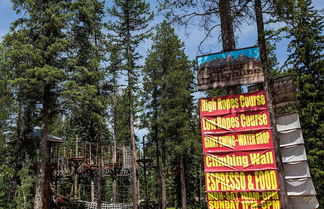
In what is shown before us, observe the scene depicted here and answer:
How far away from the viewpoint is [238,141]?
7.26m

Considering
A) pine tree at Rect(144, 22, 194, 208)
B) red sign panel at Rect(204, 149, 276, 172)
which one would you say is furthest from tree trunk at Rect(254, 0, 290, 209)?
pine tree at Rect(144, 22, 194, 208)

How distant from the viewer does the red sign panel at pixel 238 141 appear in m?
7.07

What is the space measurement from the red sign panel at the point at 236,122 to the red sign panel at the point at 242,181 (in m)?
1.11

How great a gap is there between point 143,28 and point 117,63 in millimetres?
3639

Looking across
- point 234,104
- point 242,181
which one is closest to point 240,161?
point 242,181

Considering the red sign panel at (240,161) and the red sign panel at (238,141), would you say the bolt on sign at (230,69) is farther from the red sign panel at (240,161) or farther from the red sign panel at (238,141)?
the red sign panel at (240,161)

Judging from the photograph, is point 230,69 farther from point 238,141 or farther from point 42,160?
point 42,160

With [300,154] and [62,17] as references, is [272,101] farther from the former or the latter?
[62,17]

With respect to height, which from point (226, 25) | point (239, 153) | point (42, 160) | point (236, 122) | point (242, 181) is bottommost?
point (242, 181)

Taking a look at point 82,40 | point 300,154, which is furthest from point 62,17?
point 300,154

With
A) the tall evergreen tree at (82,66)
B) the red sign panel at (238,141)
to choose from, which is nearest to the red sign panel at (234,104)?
the red sign panel at (238,141)

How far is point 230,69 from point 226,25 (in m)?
1.65

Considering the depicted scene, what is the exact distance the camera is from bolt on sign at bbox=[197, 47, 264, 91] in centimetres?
747

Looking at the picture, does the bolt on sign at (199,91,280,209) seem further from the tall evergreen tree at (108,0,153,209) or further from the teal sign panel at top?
the tall evergreen tree at (108,0,153,209)
